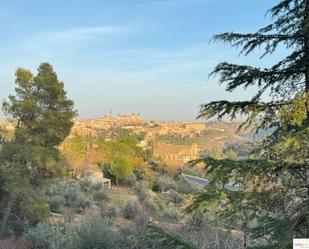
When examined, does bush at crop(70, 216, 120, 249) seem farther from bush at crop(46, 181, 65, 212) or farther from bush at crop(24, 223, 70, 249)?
bush at crop(46, 181, 65, 212)

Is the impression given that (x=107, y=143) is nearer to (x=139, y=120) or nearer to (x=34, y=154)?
(x=34, y=154)

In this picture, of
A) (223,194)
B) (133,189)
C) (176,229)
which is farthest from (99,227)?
(133,189)

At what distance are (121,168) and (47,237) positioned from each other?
25.6 metres

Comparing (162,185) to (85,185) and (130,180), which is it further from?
(85,185)

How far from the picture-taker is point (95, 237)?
12.7 meters

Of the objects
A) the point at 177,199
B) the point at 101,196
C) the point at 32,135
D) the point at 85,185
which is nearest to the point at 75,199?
the point at 101,196

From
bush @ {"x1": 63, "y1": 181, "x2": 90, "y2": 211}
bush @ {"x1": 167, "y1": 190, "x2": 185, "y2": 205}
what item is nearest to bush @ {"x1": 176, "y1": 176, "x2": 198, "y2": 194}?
bush @ {"x1": 167, "y1": 190, "x2": 185, "y2": 205}

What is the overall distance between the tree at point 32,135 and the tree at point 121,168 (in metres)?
22.9

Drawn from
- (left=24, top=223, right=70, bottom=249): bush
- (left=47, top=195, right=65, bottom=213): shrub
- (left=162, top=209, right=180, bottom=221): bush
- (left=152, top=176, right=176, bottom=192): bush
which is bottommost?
(left=152, top=176, right=176, bottom=192): bush

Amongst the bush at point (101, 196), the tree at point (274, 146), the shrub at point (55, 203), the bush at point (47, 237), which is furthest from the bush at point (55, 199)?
the tree at point (274, 146)

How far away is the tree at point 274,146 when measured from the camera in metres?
3.59

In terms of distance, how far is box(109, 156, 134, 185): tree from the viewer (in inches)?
1576

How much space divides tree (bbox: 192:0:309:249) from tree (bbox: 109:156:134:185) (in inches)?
1428

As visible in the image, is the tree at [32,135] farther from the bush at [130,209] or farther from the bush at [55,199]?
the bush at [55,199]
